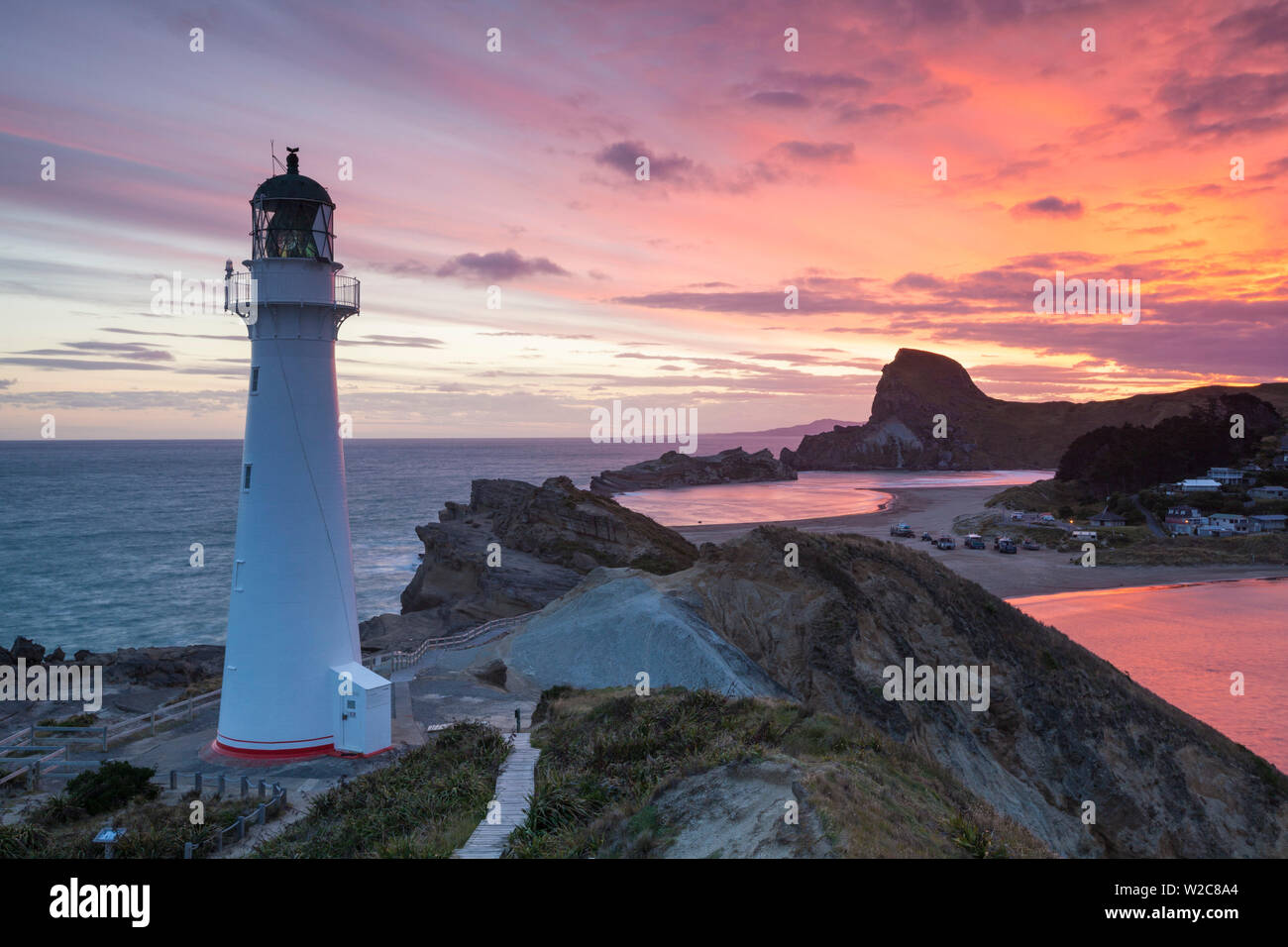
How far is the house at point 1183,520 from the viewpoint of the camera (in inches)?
3366

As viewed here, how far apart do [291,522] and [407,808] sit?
26.3ft

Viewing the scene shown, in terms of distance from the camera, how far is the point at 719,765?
12.0 meters

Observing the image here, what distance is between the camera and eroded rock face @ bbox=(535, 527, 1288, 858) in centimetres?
2330

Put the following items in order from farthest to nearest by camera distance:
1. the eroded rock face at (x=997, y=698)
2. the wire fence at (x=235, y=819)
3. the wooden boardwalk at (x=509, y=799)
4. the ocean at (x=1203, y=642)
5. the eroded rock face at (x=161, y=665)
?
the eroded rock face at (x=161, y=665) → the ocean at (x=1203, y=642) → the eroded rock face at (x=997, y=698) → the wire fence at (x=235, y=819) → the wooden boardwalk at (x=509, y=799)

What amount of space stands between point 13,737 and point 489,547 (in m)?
31.8

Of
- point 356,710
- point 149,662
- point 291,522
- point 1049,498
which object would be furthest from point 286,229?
point 1049,498

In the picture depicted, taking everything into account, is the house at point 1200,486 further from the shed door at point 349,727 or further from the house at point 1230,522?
the shed door at point 349,727

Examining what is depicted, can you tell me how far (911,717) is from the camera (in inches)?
928

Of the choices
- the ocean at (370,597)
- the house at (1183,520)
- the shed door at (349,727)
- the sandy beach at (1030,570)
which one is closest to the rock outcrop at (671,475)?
the ocean at (370,597)

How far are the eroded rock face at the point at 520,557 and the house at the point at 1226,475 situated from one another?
264 feet

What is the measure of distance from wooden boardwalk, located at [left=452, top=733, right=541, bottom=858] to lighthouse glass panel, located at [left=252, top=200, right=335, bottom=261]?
12165 mm

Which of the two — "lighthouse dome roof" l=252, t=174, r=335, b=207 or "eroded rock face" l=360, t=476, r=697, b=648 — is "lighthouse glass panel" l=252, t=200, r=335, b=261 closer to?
"lighthouse dome roof" l=252, t=174, r=335, b=207
